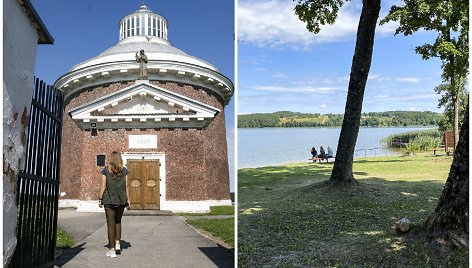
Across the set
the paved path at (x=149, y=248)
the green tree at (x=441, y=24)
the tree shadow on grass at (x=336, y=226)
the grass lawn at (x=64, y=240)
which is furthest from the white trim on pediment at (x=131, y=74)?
the green tree at (x=441, y=24)

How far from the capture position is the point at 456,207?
399 centimetres

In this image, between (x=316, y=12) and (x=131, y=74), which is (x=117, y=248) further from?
(x=316, y=12)

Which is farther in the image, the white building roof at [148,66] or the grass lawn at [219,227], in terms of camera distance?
the white building roof at [148,66]

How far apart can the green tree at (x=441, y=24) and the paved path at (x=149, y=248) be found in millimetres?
8139

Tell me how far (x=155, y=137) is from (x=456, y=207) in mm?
3136

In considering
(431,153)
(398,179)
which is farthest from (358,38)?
(431,153)

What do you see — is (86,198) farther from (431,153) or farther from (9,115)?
(431,153)

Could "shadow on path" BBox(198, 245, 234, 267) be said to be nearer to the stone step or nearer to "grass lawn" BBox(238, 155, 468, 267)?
the stone step

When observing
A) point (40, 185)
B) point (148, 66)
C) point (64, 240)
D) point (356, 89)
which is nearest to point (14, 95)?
point (40, 185)

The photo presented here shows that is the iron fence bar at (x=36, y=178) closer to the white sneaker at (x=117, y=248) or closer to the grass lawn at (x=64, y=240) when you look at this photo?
the grass lawn at (x=64, y=240)

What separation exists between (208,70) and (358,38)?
434 centimetres

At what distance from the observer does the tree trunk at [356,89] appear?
8086 mm

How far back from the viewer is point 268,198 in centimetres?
816

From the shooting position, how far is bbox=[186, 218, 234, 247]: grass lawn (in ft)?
11.3
